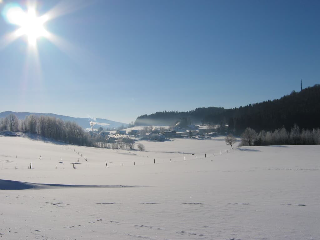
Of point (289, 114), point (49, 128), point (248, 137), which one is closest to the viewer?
point (248, 137)

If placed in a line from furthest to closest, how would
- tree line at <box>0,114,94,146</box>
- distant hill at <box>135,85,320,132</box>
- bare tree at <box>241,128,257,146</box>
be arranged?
tree line at <box>0,114,94,146</box> < distant hill at <box>135,85,320,132</box> < bare tree at <box>241,128,257,146</box>

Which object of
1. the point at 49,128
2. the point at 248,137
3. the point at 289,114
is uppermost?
the point at 289,114

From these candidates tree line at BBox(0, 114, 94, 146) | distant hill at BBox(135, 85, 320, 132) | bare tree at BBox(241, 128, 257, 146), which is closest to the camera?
bare tree at BBox(241, 128, 257, 146)

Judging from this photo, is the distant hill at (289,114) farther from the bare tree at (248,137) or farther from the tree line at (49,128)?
the tree line at (49,128)

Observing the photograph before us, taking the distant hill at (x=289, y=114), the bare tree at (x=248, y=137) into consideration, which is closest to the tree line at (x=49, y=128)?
the bare tree at (x=248, y=137)

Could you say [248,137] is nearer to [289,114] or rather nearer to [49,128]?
[289,114]

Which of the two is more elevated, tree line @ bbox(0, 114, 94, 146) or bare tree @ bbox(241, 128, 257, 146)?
tree line @ bbox(0, 114, 94, 146)

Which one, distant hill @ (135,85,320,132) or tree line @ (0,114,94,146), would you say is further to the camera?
tree line @ (0,114,94,146)

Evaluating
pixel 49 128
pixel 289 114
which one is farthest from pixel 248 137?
pixel 49 128

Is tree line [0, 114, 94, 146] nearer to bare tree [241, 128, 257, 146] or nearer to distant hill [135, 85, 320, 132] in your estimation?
bare tree [241, 128, 257, 146]

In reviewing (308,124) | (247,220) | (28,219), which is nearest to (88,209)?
(28,219)

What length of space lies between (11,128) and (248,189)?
112347 mm

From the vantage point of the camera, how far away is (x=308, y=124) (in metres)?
90.4

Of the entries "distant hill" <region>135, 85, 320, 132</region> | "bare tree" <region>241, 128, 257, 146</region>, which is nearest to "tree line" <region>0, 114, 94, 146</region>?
"bare tree" <region>241, 128, 257, 146</region>
